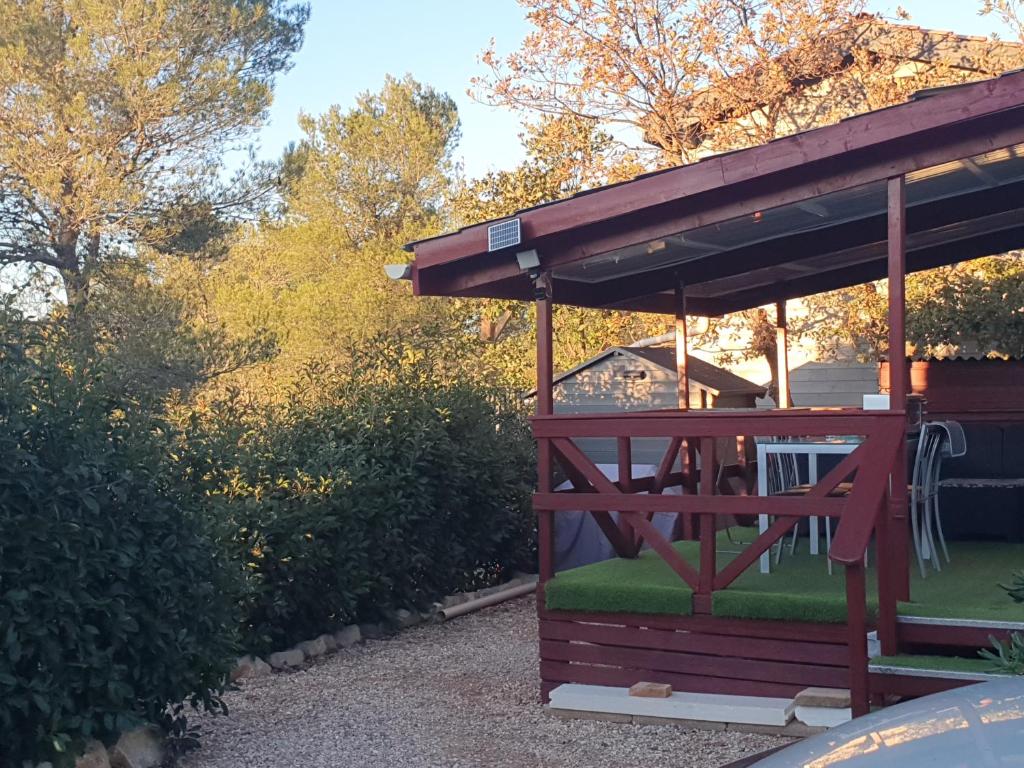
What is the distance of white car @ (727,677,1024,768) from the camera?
175cm

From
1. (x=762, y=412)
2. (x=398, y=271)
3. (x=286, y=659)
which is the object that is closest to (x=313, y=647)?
(x=286, y=659)

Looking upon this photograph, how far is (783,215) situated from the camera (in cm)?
657

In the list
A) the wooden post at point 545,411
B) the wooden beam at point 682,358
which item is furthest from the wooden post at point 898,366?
the wooden beam at point 682,358

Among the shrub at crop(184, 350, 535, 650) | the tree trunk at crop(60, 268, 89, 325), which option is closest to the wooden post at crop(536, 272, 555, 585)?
the shrub at crop(184, 350, 535, 650)

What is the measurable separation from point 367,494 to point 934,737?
247 inches

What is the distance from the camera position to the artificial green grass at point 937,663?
195 inches

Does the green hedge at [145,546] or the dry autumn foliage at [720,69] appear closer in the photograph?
the green hedge at [145,546]

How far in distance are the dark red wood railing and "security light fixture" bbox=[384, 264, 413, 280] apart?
1100 millimetres

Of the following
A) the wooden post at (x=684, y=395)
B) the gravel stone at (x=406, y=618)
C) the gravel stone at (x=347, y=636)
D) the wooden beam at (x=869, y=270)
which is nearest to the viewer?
the gravel stone at (x=347, y=636)

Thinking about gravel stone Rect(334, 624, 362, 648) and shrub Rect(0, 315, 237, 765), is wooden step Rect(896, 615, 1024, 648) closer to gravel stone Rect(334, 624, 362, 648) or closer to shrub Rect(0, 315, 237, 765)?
shrub Rect(0, 315, 237, 765)

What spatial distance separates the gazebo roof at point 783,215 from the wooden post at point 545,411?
0.70 ft

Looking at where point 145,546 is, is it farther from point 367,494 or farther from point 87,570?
point 367,494

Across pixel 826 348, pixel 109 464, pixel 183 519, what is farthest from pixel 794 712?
pixel 826 348

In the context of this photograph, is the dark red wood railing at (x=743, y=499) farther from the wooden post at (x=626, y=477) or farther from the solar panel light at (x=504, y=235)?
the solar panel light at (x=504, y=235)
